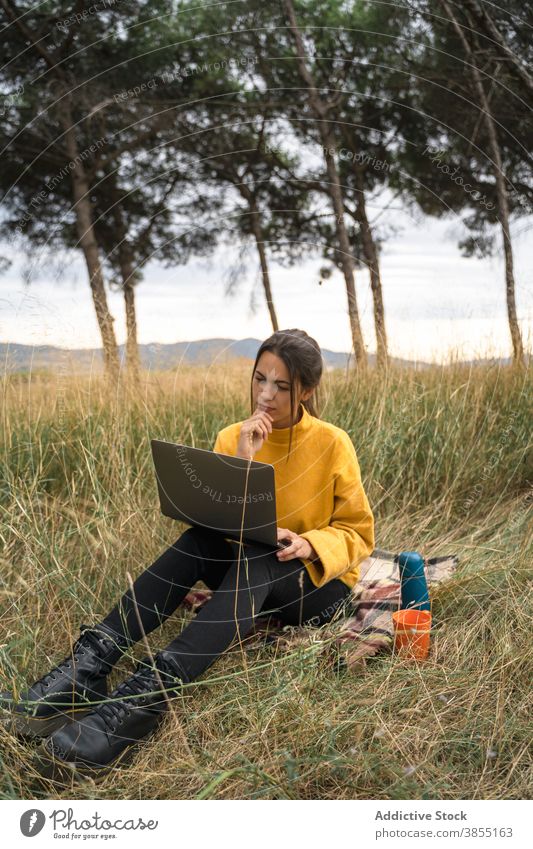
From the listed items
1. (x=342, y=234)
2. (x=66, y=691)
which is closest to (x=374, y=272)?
(x=342, y=234)

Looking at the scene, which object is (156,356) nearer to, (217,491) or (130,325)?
(130,325)

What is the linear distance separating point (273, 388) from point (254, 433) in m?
0.14

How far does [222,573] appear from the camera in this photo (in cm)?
212

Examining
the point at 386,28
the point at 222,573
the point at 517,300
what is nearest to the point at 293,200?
the point at 517,300

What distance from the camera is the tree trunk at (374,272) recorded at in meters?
2.50

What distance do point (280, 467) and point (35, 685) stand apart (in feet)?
2.86

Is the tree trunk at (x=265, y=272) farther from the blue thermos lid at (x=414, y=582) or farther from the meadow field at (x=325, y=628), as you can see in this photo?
the blue thermos lid at (x=414, y=582)

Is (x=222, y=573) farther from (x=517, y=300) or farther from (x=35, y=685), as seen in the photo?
(x=517, y=300)

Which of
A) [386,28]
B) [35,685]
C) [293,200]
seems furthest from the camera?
[386,28]

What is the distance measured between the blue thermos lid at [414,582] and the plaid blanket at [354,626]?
0.11m

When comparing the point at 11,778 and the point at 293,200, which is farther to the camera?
the point at 293,200

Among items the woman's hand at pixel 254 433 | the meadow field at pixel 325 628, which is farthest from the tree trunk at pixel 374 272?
the woman's hand at pixel 254 433

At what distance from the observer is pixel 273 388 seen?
6.41ft

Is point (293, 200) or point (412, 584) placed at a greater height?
point (293, 200)
